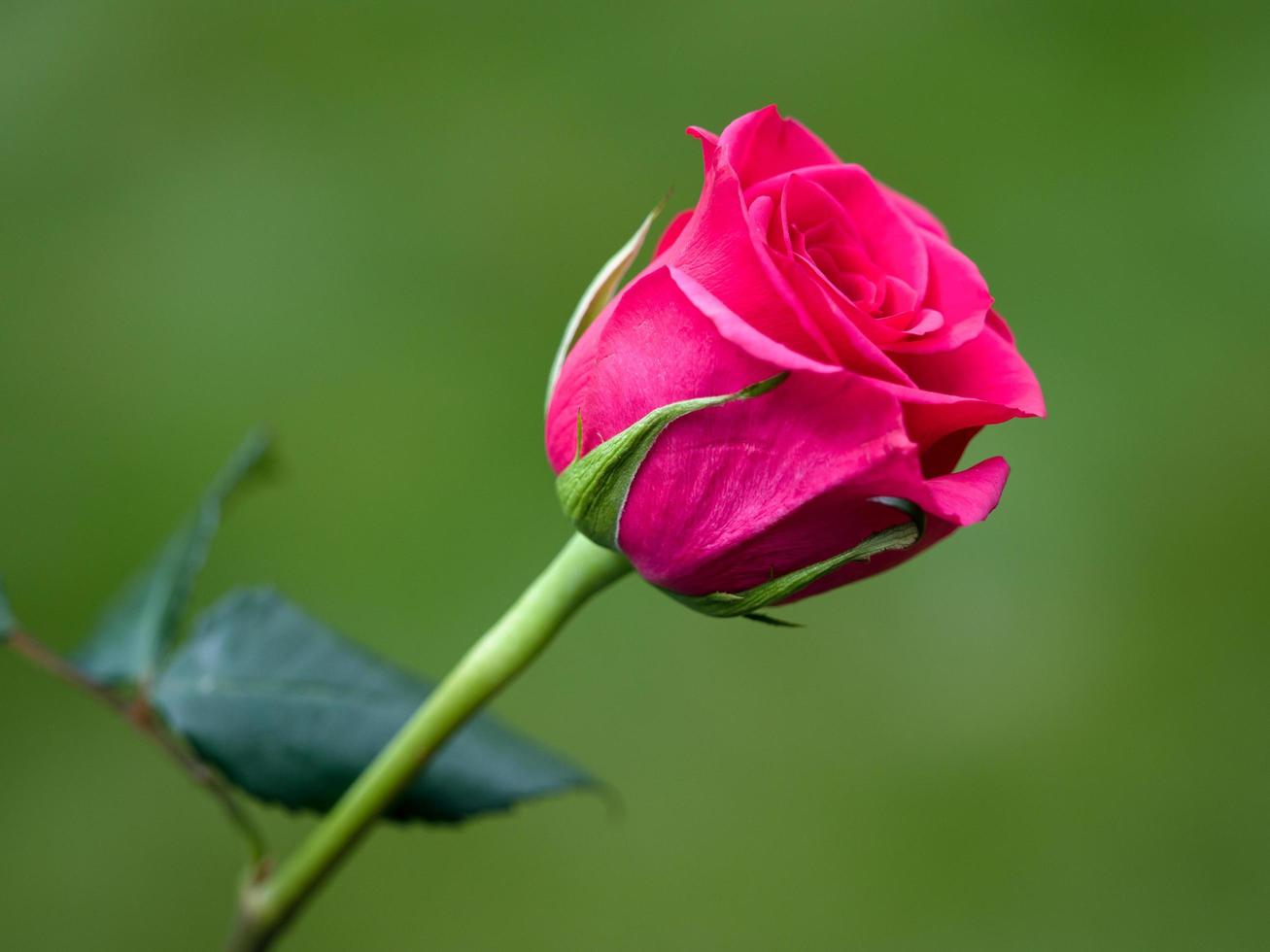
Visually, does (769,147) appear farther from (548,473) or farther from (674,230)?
(548,473)

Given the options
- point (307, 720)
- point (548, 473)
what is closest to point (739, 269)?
point (307, 720)

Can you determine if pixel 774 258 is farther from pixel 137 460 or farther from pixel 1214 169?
pixel 1214 169

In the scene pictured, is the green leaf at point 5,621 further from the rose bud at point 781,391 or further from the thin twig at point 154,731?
the rose bud at point 781,391

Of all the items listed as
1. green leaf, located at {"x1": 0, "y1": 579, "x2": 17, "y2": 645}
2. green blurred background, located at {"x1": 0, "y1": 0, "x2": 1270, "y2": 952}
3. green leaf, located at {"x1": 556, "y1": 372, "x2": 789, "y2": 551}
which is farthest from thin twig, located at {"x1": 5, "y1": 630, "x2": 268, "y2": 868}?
green blurred background, located at {"x1": 0, "y1": 0, "x2": 1270, "y2": 952}

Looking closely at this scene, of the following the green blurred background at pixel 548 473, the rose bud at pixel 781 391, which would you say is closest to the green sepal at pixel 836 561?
the rose bud at pixel 781 391

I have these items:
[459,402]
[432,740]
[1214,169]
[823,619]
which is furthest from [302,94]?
[432,740]

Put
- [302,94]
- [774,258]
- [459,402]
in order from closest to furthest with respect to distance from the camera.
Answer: [774,258] < [459,402] < [302,94]

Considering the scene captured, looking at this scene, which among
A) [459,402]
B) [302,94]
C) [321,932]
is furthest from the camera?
[302,94]
